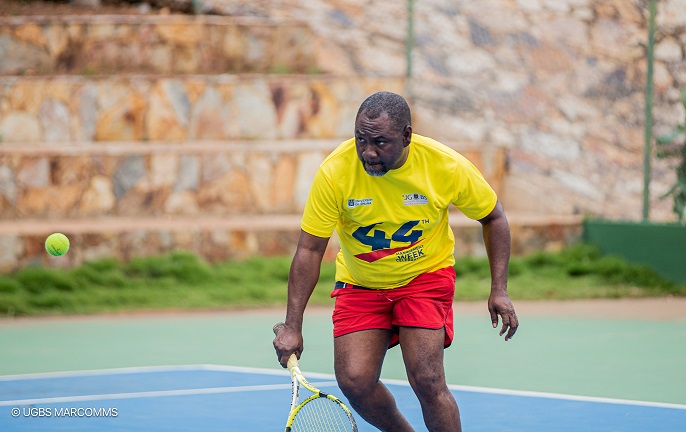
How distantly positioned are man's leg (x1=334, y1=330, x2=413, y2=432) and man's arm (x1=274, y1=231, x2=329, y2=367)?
0.26 m

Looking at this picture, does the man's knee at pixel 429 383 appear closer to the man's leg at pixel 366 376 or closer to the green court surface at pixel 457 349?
the man's leg at pixel 366 376

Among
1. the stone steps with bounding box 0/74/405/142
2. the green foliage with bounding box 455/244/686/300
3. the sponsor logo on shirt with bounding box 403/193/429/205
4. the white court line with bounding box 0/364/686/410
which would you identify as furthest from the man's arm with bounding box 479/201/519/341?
the stone steps with bounding box 0/74/405/142

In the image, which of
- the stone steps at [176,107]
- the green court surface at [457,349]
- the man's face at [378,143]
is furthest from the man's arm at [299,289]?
the stone steps at [176,107]

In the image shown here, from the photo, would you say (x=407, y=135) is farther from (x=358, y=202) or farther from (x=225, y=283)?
(x=225, y=283)

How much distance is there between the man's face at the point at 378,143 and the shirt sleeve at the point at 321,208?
257 mm

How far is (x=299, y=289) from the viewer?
204 inches

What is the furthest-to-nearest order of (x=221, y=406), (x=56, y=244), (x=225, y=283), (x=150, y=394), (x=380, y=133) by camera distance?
(x=225, y=283)
(x=56, y=244)
(x=150, y=394)
(x=221, y=406)
(x=380, y=133)

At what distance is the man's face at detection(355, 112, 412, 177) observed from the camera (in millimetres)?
4926

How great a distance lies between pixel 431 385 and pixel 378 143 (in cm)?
103

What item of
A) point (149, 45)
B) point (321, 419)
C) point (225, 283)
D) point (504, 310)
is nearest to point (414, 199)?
point (504, 310)

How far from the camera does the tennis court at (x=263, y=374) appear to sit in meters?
6.81

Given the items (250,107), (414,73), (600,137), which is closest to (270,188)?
(250,107)

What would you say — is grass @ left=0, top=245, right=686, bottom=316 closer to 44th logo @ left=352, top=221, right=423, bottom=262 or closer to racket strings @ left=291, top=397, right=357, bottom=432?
racket strings @ left=291, top=397, right=357, bottom=432

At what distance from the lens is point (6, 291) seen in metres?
11.6
